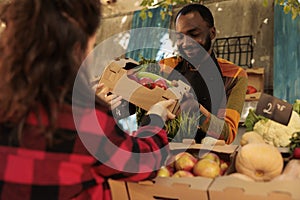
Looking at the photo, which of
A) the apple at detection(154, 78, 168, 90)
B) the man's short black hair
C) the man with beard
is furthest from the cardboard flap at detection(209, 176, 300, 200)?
the man's short black hair

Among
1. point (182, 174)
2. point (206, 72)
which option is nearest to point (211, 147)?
point (182, 174)

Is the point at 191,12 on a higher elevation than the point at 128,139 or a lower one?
higher

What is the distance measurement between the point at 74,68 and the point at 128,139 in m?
0.19

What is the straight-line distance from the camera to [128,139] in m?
0.77

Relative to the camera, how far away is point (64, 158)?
2.39ft

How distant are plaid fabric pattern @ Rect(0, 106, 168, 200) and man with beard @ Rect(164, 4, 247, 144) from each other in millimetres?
816

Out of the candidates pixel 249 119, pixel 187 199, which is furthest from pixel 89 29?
pixel 249 119

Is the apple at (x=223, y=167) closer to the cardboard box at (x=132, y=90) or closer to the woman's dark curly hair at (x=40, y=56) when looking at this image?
the cardboard box at (x=132, y=90)

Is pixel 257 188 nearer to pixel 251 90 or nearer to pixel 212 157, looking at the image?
pixel 212 157

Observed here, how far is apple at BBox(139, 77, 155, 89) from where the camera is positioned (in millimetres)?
1280

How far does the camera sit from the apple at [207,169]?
37.3 inches

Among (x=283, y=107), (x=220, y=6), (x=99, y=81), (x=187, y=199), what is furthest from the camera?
(x=220, y=6)

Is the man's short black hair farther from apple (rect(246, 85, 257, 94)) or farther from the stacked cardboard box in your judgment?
apple (rect(246, 85, 257, 94))

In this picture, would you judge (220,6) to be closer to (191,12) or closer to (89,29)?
(191,12)
